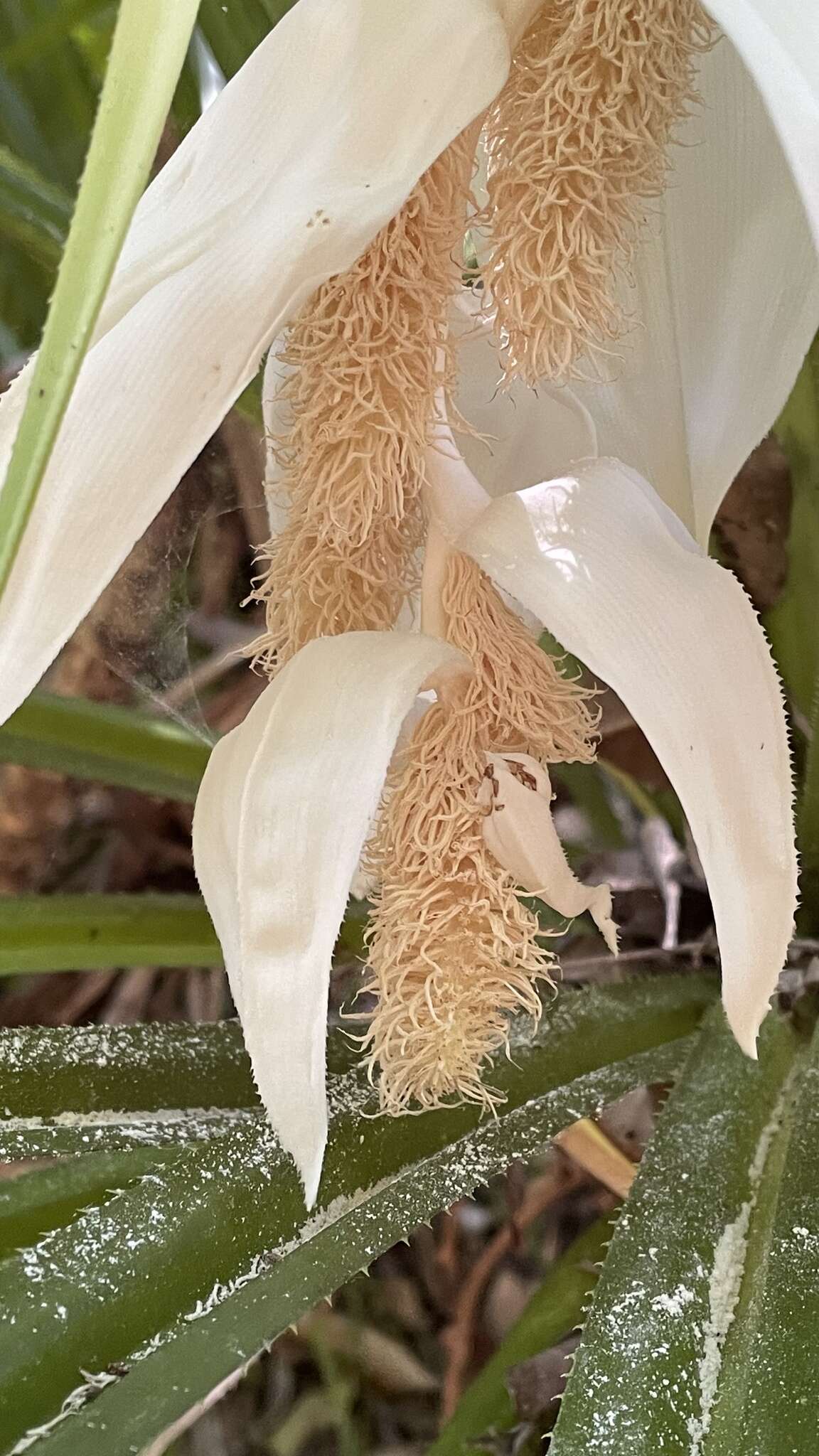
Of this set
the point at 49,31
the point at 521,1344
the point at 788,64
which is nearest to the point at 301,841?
the point at 788,64

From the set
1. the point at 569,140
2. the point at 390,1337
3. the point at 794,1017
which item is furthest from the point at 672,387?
the point at 390,1337

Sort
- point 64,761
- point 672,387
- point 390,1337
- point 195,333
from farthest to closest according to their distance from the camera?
point 390,1337, point 64,761, point 672,387, point 195,333

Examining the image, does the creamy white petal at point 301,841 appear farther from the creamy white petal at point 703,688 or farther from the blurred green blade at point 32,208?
the blurred green blade at point 32,208

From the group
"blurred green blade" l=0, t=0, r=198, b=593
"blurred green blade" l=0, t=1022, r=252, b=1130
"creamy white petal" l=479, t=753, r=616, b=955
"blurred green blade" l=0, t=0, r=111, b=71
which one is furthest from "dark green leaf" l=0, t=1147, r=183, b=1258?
"blurred green blade" l=0, t=0, r=111, b=71

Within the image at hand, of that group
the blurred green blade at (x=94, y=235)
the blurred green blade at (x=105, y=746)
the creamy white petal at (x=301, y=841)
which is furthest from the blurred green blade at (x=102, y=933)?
the blurred green blade at (x=94, y=235)

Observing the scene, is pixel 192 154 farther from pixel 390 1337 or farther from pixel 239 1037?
pixel 390 1337

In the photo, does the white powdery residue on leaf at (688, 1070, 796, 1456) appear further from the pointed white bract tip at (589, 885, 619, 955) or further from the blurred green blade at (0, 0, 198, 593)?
the blurred green blade at (0, 0, 198, 593)

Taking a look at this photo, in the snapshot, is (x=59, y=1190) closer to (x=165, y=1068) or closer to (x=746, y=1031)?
(x=165, y=1068)
